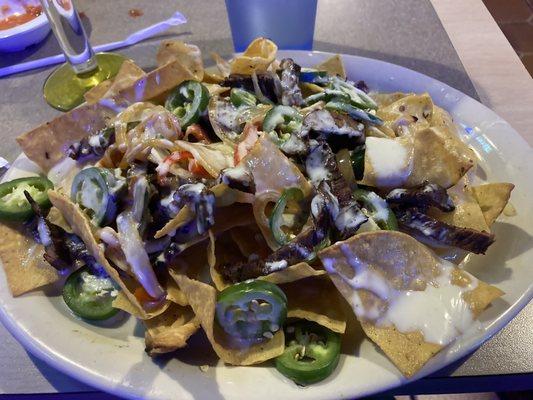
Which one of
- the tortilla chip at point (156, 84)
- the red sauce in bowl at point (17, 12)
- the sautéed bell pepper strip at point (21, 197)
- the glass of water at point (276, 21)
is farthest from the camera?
the red sauce in bowl at point (17, 12)

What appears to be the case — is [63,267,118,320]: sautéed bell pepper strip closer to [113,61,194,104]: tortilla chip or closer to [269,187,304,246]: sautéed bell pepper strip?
[269,187,304,246]: sautéed bell pepper strip

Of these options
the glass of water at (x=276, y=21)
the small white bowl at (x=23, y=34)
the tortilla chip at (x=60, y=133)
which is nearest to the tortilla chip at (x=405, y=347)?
the tortilla chip at (x=60, y=133)

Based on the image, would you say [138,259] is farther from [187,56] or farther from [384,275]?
[187,56]

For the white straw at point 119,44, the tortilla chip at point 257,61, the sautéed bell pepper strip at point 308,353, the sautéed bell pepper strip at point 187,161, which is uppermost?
the tortilla chip at point 257,61

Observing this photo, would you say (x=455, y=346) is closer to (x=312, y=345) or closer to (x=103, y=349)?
(x=312, y=345)

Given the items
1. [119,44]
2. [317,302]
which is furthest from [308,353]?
[119,44]

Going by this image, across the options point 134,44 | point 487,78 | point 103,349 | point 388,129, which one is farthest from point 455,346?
point 134,44

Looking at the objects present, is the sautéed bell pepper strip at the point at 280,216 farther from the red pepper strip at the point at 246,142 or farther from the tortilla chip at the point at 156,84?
the tortilla chip at the point at 156,84
